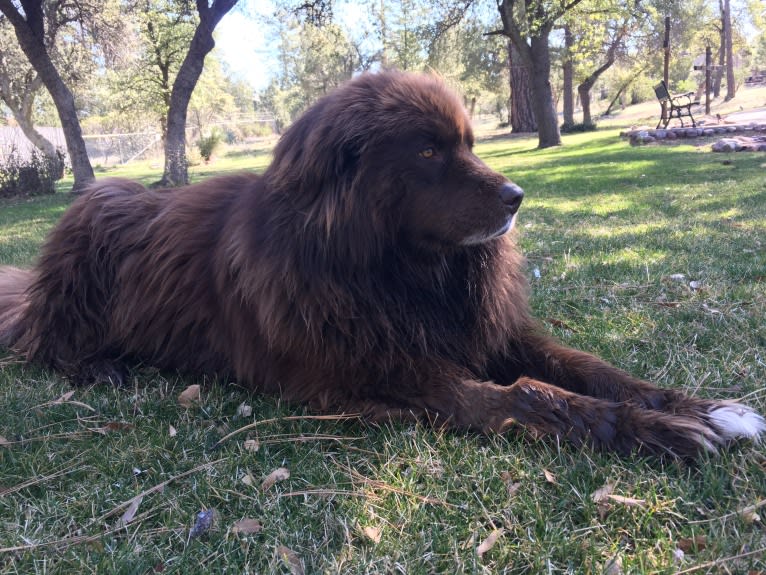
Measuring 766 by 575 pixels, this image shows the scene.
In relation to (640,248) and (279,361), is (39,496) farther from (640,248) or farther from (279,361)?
(640,248)

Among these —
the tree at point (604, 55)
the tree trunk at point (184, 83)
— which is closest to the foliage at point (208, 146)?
the tree trunk at point (184, 83)

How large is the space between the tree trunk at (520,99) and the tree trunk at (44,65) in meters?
23.3

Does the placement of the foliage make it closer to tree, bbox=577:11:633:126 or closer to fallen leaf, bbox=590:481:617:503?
tree, bbox=577:11:633:126

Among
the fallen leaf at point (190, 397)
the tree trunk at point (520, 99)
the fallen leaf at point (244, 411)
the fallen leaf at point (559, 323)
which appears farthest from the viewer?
the tree trunk at point (520, 99)

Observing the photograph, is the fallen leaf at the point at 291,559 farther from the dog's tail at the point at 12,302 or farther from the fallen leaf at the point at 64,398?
the dog's tail at the point at 12,302

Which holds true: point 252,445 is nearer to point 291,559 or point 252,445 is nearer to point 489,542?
point 291,559

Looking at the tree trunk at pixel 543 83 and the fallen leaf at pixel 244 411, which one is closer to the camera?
the fallen leaf at pixel 244 411

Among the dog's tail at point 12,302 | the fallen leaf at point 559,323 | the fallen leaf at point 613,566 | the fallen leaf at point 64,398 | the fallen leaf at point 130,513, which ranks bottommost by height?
the fallen leaf at point 559,323

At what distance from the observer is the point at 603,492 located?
1.85 meters

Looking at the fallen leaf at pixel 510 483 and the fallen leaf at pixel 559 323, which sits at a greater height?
the fallen leaf at pixel 510 483

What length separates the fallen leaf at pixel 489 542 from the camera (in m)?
1.68

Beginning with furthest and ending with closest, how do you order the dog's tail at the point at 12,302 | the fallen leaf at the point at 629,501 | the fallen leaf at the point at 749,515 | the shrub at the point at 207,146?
the shrub at the point at 207,146
the dog's tail at the point at 12,302
the fallen leaf at the point at 629,501
the fallen leaf at the point at 749,515

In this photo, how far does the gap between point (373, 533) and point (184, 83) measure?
50.0ft

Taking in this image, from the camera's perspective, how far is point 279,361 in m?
2.85
